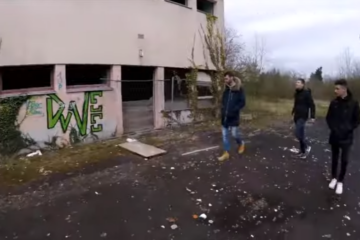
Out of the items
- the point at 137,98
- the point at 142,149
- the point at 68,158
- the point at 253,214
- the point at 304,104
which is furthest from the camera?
the point at 137,98

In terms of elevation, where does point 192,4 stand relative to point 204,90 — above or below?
above

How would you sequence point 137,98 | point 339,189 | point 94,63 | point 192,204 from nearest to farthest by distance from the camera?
point 192,204 → point 339,189 → point 94,63 → point 137,98

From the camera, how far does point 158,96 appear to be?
1258 cm

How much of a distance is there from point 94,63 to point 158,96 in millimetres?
3094

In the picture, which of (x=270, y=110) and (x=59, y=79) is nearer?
(x=59, y=79)

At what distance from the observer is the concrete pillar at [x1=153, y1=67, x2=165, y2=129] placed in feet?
40.9

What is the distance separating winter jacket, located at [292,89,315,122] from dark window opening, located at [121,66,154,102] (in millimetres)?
5886

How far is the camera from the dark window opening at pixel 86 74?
32.6ft

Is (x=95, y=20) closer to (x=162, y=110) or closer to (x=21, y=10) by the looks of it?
(x=21, y=10)

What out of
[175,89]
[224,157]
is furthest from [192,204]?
[175,89]

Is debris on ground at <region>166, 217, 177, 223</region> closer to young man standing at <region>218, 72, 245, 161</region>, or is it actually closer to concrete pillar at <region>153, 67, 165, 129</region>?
young man standing at <region>218, 72, 245, 161</region>

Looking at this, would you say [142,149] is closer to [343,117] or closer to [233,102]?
[233,102]

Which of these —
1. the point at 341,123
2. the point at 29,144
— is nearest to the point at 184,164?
the point at 341,123

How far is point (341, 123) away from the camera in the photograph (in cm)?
541
